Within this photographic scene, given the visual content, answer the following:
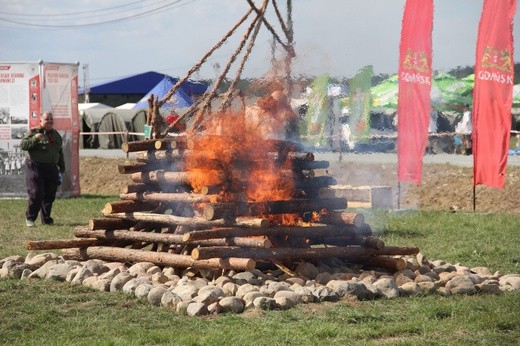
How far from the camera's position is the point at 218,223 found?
11.2m

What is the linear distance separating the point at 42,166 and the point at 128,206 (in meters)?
6.74

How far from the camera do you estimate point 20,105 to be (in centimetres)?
2527

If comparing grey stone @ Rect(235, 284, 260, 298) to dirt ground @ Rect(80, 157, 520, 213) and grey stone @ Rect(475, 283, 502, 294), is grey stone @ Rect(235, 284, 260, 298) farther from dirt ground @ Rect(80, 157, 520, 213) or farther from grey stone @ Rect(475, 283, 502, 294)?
dirt ground @ Rect(80, 157, 520, 213)

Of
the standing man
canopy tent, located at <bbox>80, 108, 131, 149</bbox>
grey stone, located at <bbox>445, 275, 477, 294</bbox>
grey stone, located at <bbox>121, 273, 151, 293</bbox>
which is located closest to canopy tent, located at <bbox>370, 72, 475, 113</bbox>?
the standing man

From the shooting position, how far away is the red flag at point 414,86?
1752 cm

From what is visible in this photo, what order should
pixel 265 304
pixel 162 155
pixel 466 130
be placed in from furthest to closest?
1. pixel 466 130
2. pixel 162 155
3. pixel 265 304

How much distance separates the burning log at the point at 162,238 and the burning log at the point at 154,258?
0.17 meters

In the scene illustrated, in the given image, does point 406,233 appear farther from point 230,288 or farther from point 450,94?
point 450,94

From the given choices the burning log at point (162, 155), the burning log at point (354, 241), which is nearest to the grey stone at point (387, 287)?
the burning log at point (354, 241)

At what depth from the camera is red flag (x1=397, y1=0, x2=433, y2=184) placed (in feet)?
57.5

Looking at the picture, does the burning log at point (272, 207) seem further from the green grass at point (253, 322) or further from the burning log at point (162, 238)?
the green grass at point (253, 322)

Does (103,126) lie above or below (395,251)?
above

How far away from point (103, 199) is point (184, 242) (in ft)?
46.0

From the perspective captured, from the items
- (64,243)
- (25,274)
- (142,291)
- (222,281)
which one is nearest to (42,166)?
(64,243)
